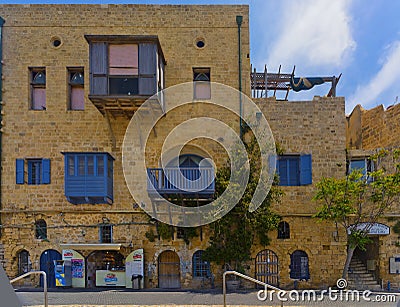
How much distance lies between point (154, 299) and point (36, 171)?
264 inches

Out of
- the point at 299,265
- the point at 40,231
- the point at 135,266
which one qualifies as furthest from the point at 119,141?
the point at 299,265

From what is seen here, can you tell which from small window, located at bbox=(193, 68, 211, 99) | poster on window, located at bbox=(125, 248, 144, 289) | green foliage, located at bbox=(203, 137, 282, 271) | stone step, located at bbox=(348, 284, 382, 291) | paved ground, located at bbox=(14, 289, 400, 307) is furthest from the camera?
small window, located at bbox=(193, 68, 211, 99)

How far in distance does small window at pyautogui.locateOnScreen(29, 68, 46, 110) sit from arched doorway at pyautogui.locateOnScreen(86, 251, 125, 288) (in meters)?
5.73

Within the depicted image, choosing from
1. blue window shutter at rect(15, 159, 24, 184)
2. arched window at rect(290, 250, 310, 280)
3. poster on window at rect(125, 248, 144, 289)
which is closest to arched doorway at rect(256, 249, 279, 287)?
arched window at rect(290, 250, 310, 280)

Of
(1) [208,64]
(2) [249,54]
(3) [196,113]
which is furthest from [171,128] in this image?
(2) [249,54]

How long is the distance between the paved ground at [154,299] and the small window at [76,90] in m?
6.55

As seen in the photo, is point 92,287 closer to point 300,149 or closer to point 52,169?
point 52,169

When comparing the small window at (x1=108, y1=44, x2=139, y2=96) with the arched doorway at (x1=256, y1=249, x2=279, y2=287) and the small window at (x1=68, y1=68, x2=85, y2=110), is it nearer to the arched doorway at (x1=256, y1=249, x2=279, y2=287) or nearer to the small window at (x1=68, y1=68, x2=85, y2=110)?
the small window at (x1=68, y1=68, x2=85, y2=110)

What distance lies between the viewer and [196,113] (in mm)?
16859

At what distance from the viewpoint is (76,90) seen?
55.5 ft

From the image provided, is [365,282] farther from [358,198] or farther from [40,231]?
[40,231]

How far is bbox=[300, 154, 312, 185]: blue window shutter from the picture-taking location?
1627 cm

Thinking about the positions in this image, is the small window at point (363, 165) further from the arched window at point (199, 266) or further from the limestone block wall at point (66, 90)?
the arched window at point (199, 266)

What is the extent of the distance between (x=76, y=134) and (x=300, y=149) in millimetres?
8075
